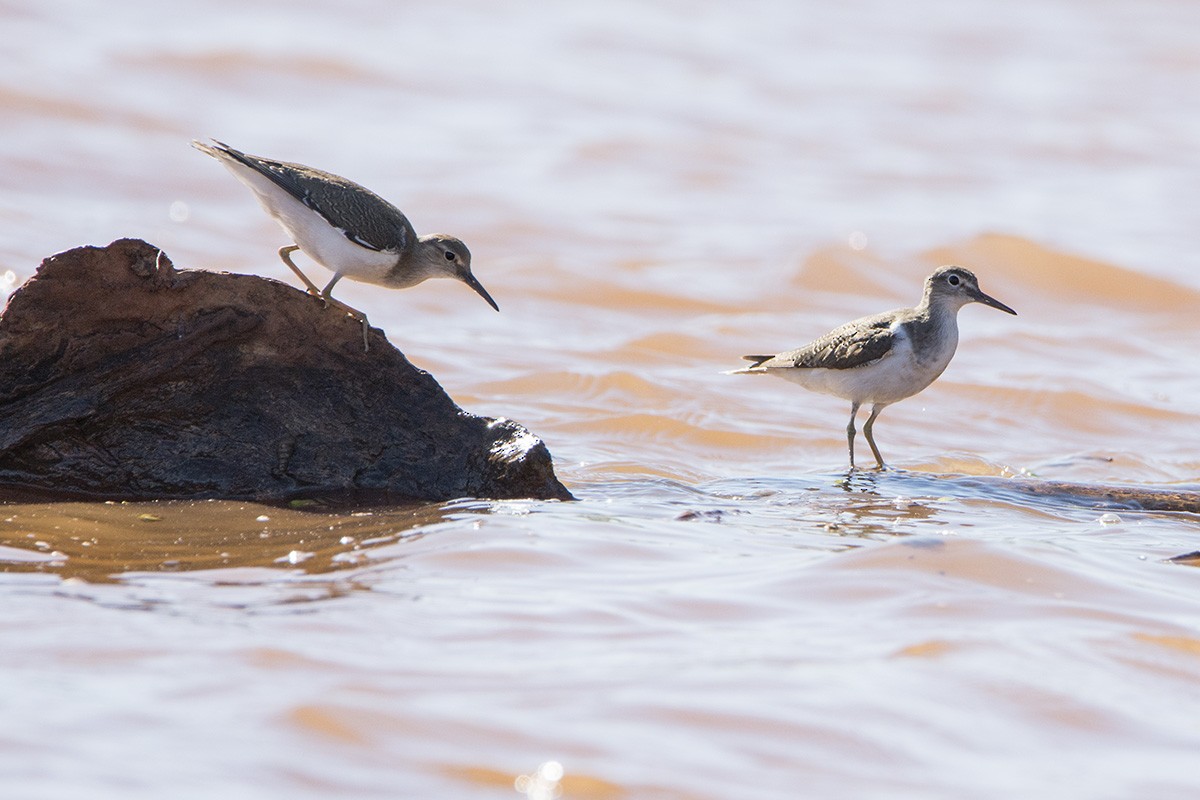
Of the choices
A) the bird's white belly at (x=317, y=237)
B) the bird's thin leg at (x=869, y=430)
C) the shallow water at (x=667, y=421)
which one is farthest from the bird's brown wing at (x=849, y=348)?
the bird's white belly at (x=317, y=237)

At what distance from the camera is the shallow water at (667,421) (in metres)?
4.30

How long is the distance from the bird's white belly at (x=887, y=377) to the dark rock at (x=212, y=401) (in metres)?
2.98

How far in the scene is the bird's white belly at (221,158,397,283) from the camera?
24.7 ft

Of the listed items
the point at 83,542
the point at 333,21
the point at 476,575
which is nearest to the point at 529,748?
the point at 476,575

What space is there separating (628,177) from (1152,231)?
6107 millimetres

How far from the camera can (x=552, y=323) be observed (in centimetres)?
1291

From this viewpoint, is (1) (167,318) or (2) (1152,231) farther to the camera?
(2) (1152,231)

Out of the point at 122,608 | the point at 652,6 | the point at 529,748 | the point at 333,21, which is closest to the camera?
the point at 529,748

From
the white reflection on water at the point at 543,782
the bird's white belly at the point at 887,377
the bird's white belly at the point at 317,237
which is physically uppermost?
the bird's white belly at the point at 317,237

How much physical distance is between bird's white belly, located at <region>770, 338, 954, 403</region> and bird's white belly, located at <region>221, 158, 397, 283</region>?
10.3 ft

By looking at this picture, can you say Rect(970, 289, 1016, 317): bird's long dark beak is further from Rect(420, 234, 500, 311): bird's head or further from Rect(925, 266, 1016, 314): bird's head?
Rect(420, 234, 500, 311): bird's head

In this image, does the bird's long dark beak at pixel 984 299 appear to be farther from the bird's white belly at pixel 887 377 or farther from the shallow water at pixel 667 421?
the shallow water at pixel 667 421

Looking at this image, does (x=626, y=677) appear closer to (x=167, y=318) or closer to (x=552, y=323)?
(x=167, y=318)

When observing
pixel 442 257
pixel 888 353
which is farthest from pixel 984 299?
pixel 442 257
